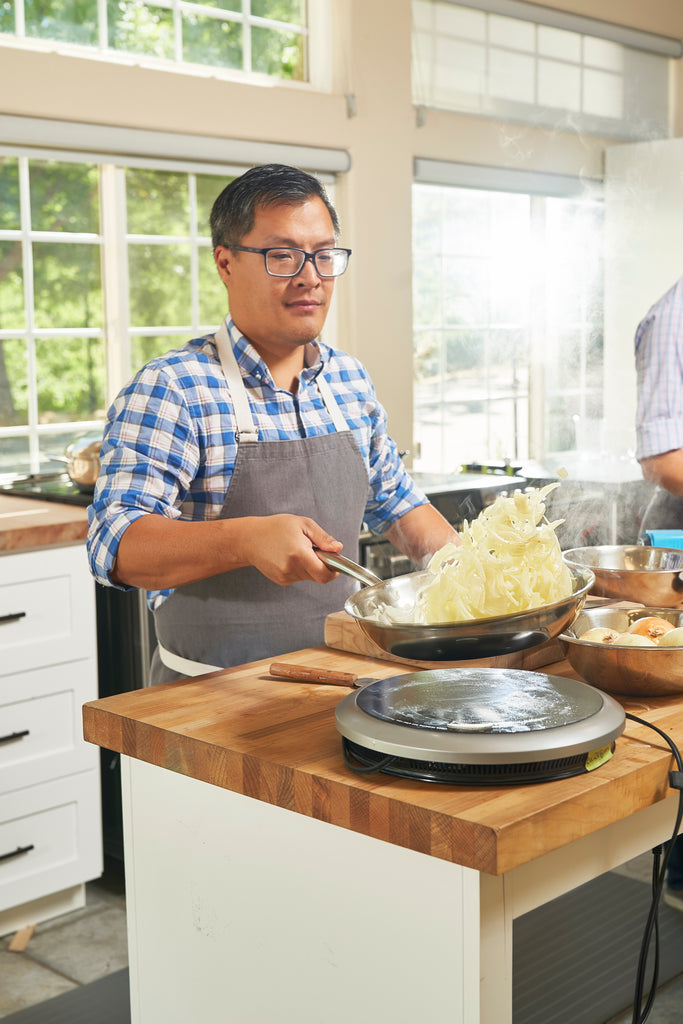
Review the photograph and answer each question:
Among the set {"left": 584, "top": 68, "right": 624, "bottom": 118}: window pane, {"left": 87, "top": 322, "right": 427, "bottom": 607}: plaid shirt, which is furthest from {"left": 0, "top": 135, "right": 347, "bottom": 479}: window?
{"left": 87, "top": 322, "right": 427, "bottom": 607}: plaid shirt

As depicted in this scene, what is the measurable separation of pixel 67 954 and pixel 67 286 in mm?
1925

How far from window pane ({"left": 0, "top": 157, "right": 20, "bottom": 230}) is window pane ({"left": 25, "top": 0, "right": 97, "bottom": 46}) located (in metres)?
0.37

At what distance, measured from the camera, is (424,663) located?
1.49 metres

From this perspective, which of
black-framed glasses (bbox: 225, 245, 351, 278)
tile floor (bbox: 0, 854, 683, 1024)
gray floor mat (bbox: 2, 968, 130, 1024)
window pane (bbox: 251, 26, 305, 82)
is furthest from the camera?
window pane (bbox: 251, 26, 305, 82)

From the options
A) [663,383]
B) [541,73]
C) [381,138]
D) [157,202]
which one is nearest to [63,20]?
[157,202]

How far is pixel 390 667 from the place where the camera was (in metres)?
1.50

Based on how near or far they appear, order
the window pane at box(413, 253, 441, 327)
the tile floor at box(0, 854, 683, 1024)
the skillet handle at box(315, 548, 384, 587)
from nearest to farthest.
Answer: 1. the skillet handle at box(315, 548, 384, 587)
2. the tile floor at box(0, 854, 683, 1024)
3. the window pane at box(413, 253, 441, 327)

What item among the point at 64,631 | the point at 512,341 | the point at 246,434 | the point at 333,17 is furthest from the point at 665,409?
the point at 333,17

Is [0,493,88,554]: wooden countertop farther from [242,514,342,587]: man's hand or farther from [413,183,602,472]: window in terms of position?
[413,183,602,472]: window

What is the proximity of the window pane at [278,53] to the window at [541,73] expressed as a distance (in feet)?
1.51

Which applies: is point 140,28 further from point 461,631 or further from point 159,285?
point 461,631

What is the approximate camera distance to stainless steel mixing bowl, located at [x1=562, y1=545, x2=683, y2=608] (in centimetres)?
162

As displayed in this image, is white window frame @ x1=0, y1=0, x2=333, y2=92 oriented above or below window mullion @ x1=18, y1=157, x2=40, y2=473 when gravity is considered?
above

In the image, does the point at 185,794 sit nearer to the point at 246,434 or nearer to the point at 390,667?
the point at 390,667
